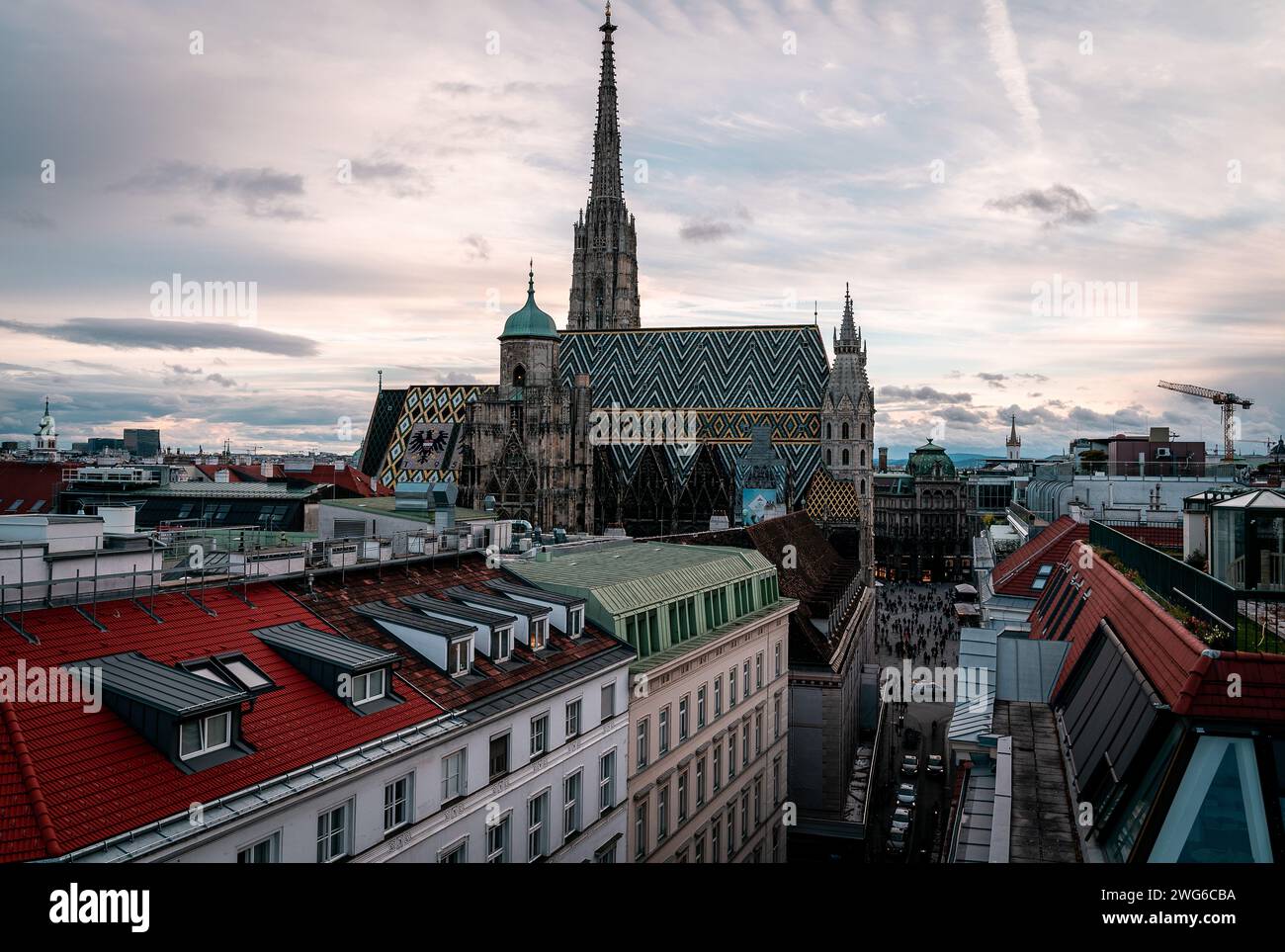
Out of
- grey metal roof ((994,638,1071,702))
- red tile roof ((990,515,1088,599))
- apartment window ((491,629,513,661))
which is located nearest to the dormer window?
apartment window ((491,629,513,661))

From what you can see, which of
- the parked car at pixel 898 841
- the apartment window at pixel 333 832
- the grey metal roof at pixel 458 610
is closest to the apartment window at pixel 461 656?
the grey metal roof at pixel 458 610

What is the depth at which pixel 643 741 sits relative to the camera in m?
24.9

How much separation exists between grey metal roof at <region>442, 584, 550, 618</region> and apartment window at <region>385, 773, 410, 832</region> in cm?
579

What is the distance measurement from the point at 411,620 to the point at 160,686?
20.3 feet

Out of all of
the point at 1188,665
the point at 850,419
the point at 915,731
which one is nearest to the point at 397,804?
the point at 1188,665

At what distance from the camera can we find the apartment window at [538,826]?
Answer: 19.5 meters

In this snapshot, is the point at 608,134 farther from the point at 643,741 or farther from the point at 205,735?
the point at 205,735

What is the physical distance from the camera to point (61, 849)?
34.5 ft

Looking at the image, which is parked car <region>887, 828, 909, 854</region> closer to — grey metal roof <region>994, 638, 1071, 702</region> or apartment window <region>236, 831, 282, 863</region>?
grey metal roof <region>994, 638, 1071, 702</region>

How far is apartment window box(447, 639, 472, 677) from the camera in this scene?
18.7 metres
